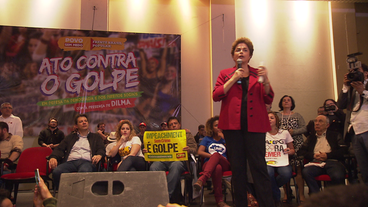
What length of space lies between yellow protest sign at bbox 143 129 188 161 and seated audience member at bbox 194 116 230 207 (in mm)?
290

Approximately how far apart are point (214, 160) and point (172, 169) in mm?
531

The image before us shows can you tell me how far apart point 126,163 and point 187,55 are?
320cm

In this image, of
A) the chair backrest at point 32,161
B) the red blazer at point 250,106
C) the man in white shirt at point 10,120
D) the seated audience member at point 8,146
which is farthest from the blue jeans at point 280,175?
the man in white shirt at point 10,120

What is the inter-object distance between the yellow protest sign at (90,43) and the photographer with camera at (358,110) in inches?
162

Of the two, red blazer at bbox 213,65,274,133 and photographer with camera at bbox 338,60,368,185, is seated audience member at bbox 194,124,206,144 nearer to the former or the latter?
photographer with camera at bbox 338,60,368,185

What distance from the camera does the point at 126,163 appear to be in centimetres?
359

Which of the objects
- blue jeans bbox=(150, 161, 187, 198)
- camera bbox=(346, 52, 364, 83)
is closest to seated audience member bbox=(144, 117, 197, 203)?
blue jeans bbox=(150, 161, 187, 198)

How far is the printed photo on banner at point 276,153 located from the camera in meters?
3.47

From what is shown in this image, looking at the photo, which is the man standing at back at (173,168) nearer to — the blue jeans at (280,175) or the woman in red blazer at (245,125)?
the blue jeans at (280,175)

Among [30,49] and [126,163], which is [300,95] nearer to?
[126,163]

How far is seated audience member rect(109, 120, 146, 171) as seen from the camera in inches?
143

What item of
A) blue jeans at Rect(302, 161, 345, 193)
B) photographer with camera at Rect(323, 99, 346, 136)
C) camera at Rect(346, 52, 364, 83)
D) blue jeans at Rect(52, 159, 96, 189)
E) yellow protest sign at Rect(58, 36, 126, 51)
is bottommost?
blue jeans at Rect(302, 161, 345, 193)

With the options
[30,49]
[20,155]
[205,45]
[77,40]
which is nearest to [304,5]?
[205,45]

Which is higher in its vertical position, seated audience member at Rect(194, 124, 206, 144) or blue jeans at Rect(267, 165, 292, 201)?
seated audience member at Rect(194, 124, 206, 144)
